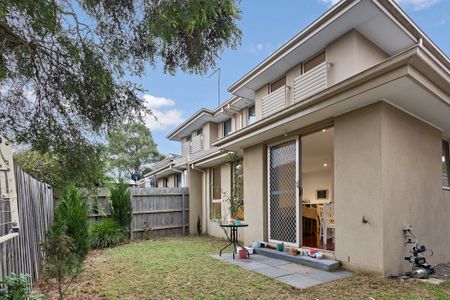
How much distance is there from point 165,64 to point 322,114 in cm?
326

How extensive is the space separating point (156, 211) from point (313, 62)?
8.29 meters

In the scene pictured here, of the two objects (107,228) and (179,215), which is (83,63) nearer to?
(107,228)

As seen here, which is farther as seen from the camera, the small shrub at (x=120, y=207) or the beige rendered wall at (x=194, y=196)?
the beige rendered wall at (x=194, y=196)

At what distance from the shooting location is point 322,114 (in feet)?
20.3

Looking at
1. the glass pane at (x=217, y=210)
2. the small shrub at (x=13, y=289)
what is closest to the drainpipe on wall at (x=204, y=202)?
the glass pane at (x=217, y=210)

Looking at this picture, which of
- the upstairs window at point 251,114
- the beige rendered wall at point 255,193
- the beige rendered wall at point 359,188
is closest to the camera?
the beige rendered wall at point 359,188

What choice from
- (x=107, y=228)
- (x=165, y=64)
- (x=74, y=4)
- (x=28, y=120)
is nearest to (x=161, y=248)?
(x=107, y=228)

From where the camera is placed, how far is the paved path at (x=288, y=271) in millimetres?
5184

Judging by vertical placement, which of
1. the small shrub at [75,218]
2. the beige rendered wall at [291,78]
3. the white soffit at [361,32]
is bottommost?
the small shrub at [75,218]

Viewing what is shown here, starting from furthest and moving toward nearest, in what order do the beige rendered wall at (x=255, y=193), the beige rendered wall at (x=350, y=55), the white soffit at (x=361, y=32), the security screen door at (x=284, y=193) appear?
the beige rendered wall at (x=255, y=193)
the beige rendered wall at (x=350, y=55)
the security screen door at (x=284, y=193)
the white soffit at (x=361, y=32)

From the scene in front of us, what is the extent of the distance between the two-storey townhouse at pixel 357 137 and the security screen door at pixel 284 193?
0.03 meters

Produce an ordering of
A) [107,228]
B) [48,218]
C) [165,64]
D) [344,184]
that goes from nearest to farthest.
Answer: [165,64]
[344,184]
[48,218]
[107,228]

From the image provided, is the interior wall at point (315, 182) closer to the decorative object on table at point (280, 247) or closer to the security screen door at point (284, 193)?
the security screen door at point (284, 193)

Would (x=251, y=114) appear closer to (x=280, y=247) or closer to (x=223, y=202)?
(x=223, y=202)
